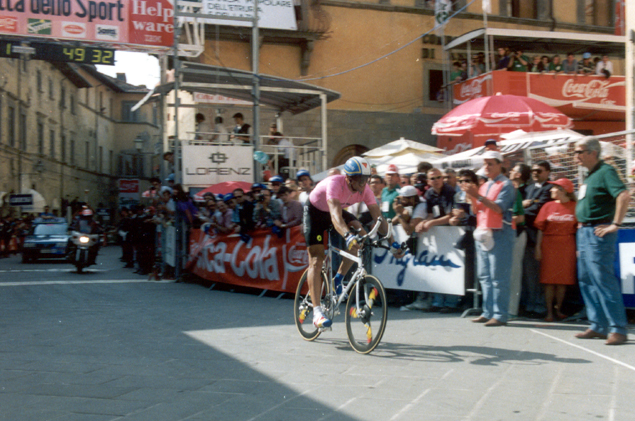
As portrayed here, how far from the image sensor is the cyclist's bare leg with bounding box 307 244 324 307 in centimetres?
660

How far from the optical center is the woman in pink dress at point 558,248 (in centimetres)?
792

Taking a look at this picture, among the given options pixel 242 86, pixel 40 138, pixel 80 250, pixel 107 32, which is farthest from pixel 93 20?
pixel 40 138

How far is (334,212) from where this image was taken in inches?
242

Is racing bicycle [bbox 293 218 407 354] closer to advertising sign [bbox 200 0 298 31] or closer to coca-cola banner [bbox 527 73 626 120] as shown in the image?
coca-cola banner [bbox 527 73 626 120]

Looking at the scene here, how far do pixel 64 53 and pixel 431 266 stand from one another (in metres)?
13.3

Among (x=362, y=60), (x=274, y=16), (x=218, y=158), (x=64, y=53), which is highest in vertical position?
(x=274, y=16)

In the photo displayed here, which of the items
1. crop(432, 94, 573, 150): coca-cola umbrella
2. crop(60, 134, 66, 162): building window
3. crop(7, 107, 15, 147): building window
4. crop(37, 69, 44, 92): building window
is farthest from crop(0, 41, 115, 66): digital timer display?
crop(60, 134, 66, 162): building window

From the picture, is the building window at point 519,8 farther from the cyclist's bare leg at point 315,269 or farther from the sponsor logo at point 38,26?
the cyclist's bare leg at point 315,269

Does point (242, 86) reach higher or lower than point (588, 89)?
lower

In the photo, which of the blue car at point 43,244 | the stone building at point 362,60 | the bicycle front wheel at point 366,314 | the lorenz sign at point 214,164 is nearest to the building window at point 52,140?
the blue car at point 43,244

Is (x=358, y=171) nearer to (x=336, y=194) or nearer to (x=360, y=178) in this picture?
(x=360, y=178)

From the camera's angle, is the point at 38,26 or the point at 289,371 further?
the point at 38,26

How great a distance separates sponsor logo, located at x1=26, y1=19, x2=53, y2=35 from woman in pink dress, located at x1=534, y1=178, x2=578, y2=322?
49.2 ft

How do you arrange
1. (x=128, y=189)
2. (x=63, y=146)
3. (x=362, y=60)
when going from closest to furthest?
(x=362, y=60), (x=128, y=189), (x=63, y=146)
